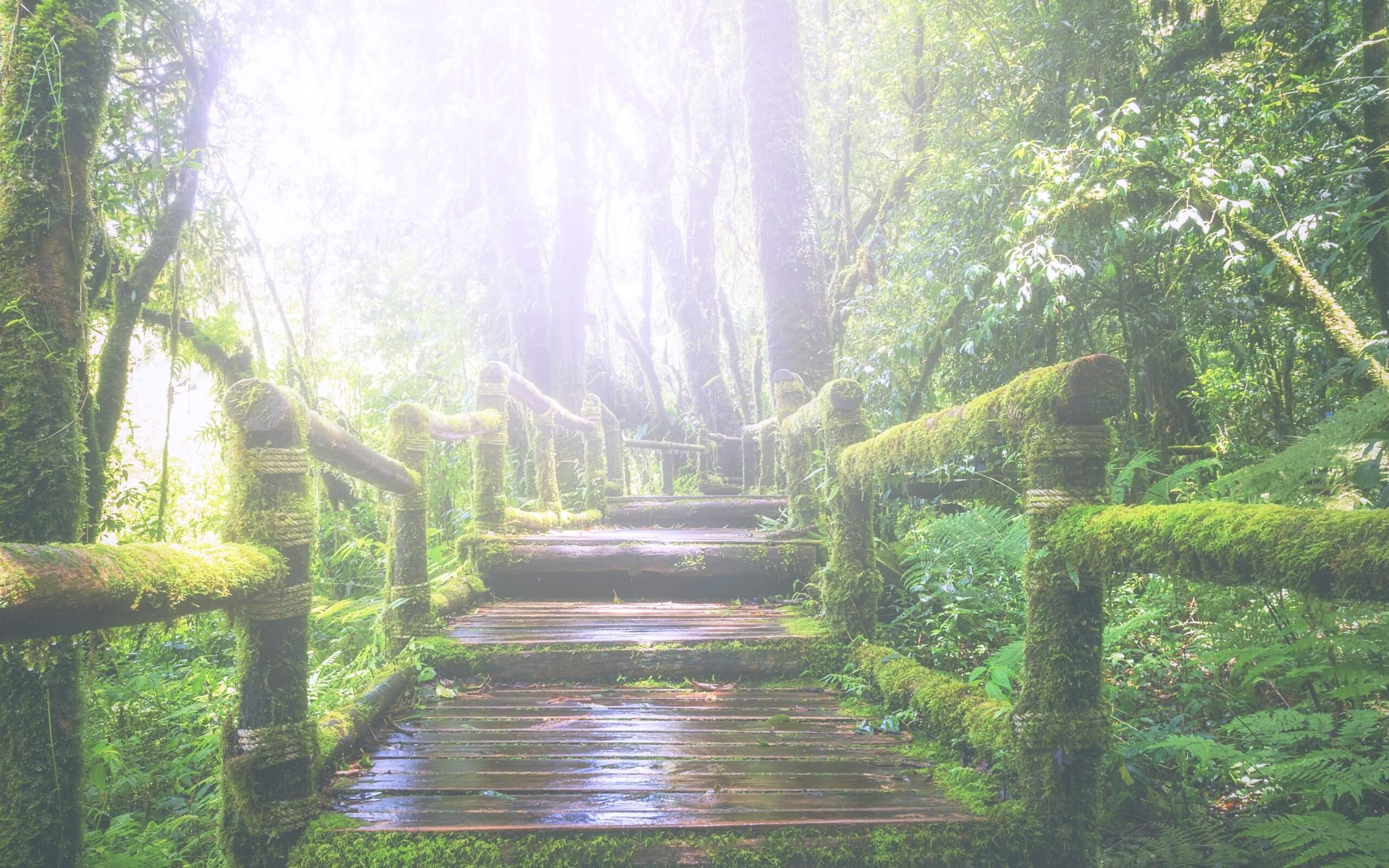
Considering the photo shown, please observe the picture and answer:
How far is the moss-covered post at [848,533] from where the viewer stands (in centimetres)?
366

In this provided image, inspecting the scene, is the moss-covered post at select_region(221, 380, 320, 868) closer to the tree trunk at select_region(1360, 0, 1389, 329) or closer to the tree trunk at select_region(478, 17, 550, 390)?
the tree trunk at select_region(1360, 0, 1389, 329)

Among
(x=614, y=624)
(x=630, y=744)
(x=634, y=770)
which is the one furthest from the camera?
(x=614, y=624)

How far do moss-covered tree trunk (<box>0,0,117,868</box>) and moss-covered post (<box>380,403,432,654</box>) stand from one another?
1.39 m

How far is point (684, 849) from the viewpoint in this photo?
6.18ft

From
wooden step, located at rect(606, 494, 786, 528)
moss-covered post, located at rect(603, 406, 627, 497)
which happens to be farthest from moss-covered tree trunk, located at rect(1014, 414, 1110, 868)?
moss-covered post, located at rect(603, 406, 627, 497)

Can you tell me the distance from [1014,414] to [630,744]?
1.73m

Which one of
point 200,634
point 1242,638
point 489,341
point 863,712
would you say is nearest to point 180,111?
point 200,634

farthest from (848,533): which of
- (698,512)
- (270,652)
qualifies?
(698,512)

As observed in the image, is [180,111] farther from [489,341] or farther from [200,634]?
[489,341]

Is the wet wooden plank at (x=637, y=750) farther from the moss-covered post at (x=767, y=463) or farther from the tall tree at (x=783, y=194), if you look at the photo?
the moss-covered post at (x=767, y=463)

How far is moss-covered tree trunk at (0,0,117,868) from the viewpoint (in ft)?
6.88

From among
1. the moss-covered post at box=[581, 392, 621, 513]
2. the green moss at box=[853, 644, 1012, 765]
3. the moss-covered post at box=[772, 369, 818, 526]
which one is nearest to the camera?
the green moss at box=[853, 644, 1012, 765]

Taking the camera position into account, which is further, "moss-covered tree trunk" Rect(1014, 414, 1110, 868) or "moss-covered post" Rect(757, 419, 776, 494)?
"moss-covered post" Rect(757, 419, 776, 494)

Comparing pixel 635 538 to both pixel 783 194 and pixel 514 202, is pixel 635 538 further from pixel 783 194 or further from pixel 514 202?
pixel 514 202
